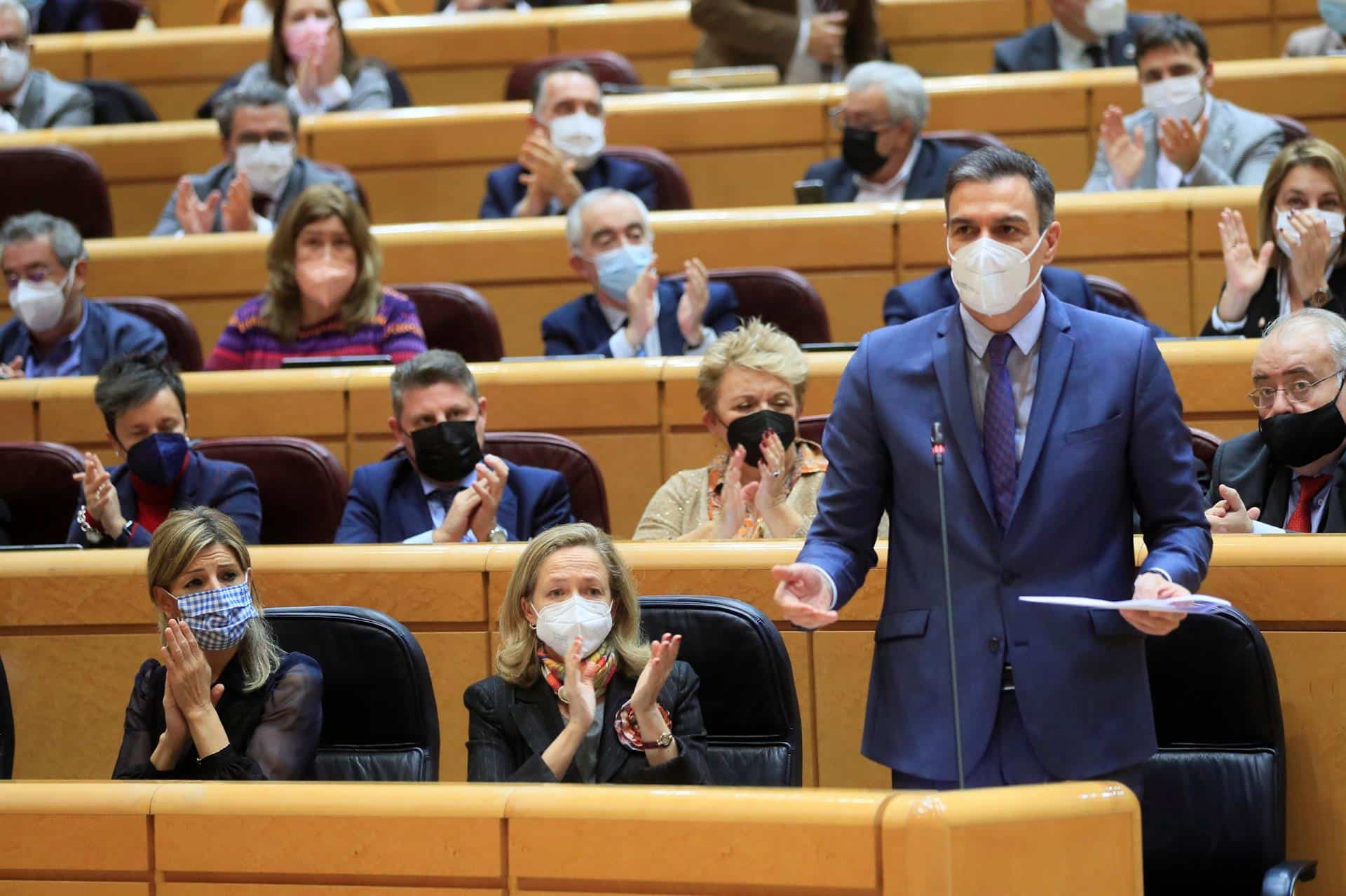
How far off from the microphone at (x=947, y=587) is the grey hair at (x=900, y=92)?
2.18 metres

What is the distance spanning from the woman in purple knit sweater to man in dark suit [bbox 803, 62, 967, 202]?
95cm

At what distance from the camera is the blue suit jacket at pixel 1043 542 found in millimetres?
1568

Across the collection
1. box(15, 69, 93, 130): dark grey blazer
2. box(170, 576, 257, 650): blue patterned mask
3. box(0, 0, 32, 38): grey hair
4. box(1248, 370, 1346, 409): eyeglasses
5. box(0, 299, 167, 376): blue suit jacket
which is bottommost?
box(170, 576, 257, 650): blue patterned mask

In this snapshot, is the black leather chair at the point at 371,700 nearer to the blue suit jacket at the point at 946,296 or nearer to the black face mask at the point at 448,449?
the black face mask at the point at 448,449

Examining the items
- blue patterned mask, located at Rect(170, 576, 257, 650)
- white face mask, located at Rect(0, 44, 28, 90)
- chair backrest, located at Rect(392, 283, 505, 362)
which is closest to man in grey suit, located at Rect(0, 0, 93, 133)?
white face mask, located at Rect(0, 44, 28, 90)

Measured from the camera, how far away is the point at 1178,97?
3.64 m

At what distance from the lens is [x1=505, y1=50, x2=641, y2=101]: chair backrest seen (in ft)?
15.3

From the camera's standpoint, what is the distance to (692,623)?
199 cm

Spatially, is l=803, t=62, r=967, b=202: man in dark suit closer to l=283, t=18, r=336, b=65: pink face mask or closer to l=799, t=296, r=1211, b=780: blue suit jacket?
l=283, t=18, r=336, b=65: pink face mask

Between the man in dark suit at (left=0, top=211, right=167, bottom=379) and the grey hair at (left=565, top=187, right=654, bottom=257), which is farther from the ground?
the grey hair at (left=565, top=187, right=654, bottom=257)

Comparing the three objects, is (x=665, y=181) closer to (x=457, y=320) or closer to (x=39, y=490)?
(x=457, y=320)

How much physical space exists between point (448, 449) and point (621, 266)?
0.80 m

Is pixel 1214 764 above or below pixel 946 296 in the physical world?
below

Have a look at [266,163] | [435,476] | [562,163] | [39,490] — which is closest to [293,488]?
[435,476]
